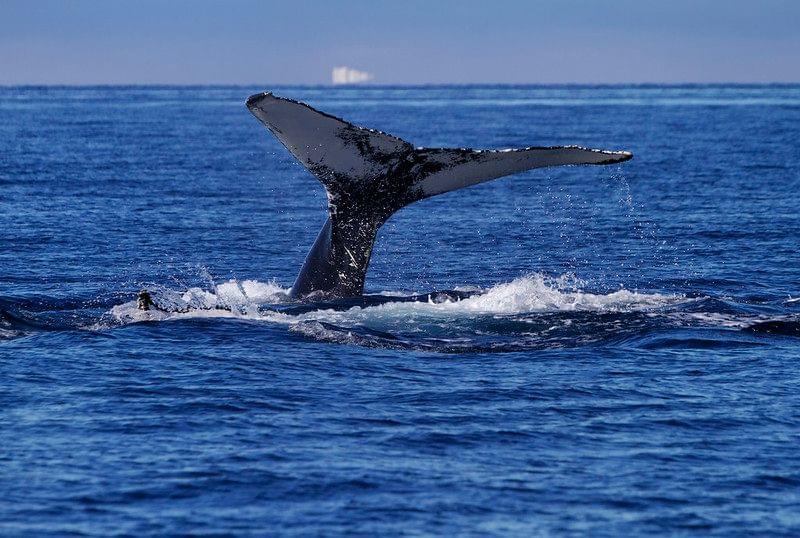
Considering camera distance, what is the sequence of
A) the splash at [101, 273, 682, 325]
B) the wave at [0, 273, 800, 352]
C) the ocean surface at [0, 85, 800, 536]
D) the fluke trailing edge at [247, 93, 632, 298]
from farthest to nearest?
1. the splash at [101, 273, 682, 325]
2. the wave at [0, 273, 800, 352]
3. the fluke trailing edge at [247, 93, 632, 298]
4. the ocean surface at [0, 85, 800, 536]

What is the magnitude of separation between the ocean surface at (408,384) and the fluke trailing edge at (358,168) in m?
0.48

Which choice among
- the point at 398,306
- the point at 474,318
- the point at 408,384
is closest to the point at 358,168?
the point at 398,306

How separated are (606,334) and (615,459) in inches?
149

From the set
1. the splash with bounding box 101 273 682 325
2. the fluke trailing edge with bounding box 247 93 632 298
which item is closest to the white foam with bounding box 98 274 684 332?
the splash with bounding box 101 273 682 325

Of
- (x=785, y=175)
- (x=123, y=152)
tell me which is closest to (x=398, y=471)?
(x=785, y=175)

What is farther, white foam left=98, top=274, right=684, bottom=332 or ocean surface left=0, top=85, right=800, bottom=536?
white foam left=98, top=274, right=684, bottom=332

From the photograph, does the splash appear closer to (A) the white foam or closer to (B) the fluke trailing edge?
(A) the white foam

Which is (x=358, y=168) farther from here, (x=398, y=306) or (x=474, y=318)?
(x=474, y=318)

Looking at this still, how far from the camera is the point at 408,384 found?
35.9 feet

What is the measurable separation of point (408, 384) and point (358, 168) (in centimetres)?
251

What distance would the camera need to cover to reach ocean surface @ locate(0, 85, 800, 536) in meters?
8.18

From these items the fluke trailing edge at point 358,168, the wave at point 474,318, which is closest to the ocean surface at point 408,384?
the wave at point 474,318

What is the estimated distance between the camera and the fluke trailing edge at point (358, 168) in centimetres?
1141

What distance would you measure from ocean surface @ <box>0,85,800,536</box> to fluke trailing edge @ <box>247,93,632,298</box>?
48 cm
